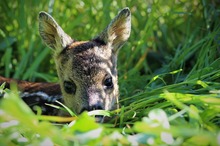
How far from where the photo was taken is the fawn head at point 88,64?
144 inches

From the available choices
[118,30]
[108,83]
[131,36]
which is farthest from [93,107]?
[131,36]

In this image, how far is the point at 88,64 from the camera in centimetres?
377

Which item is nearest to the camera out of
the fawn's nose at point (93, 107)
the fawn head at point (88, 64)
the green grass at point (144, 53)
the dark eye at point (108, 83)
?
the green grass at point (144, 53)

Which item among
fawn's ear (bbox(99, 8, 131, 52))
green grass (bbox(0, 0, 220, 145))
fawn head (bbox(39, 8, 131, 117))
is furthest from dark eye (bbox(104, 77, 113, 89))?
fawn's ear (bbox(99, 8, 131, 52))

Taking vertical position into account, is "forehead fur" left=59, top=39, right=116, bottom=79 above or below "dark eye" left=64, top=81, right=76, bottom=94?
above

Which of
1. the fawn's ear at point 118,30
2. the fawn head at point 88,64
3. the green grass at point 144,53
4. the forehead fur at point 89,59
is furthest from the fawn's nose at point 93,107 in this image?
the fawn's ear at point 118,30

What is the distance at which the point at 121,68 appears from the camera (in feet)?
16.5

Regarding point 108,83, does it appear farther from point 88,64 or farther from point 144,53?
point 144,53

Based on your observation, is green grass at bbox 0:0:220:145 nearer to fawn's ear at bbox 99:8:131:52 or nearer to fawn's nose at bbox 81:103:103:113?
fawn's nose at bbox 81:103:103:113

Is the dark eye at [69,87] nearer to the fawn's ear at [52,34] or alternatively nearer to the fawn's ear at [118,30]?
the fawn's ear at [52,34]

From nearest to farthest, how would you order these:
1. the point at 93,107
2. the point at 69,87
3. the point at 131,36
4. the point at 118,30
A: the point at 93,107
the point at 69,87
the point at 118,30
the point at 131,36

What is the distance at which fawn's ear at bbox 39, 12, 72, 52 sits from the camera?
13.6 ft

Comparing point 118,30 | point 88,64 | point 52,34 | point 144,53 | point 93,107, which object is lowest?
point 93,107

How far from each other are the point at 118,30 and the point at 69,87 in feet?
2.73
